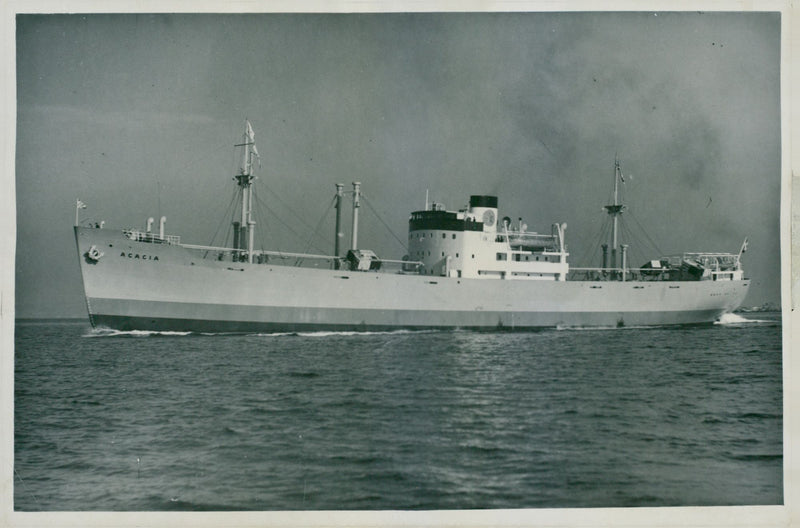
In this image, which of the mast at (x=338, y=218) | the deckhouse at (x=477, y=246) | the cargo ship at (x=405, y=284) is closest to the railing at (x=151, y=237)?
the cargo ship at (x=405, y=284)

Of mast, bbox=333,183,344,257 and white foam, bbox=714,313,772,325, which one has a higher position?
mast, bbox=333,183,344,257

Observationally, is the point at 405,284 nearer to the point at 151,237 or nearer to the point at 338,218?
the point at 338,218

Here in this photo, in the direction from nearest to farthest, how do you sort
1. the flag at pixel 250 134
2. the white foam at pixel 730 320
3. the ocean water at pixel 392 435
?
1. the ocean water at pixel 392 435
2. the flag at pixel 250 134
3. the white foam at pixel 730 320

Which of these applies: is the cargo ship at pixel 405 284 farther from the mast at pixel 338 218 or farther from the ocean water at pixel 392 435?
the ocean water at pixel 392 435

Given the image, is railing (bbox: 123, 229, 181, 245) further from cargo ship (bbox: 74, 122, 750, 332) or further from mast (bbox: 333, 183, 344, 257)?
mast (bbox: 333, 183, 344, 257)

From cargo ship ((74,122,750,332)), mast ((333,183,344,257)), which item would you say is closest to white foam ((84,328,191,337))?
cargo ship ((74,122,750,332))

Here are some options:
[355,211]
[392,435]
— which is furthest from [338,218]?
[392,435]

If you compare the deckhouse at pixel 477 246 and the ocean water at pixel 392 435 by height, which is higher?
the deckhouse at pixel 477 246
